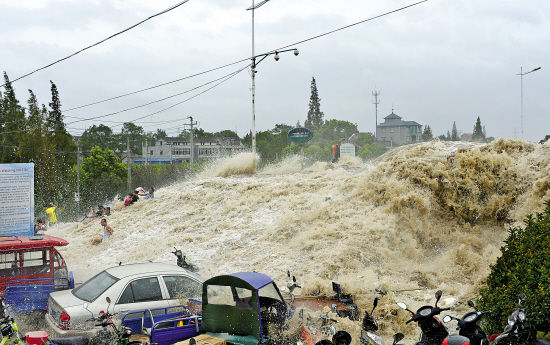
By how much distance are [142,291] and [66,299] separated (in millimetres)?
1322

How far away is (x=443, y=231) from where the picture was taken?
16578mm

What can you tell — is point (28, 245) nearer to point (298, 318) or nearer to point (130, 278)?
point (130, 278)

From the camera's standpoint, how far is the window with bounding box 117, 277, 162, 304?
8578 millimetres

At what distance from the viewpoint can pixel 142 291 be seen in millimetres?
8773

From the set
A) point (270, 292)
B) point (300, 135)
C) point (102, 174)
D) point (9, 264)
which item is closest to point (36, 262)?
point (9, 264)

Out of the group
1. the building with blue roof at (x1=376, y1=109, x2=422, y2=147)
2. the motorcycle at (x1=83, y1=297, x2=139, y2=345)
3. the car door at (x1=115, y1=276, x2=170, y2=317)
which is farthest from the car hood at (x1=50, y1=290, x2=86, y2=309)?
the building with blue roof at (x1=376, y1=109, x2=422, y2=147)

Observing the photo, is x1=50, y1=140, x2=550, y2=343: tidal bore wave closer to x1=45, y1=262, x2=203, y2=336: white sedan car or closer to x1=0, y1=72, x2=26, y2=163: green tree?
x1=45, y1=262, x2=203, y2=336: white sedan car

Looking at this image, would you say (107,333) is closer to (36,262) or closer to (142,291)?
(142,291)

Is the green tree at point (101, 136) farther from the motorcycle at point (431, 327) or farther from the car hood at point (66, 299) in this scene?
the motorcycle at point (431, 327)

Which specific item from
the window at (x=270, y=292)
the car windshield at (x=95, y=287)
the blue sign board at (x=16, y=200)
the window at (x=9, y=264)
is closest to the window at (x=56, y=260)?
the window at (x=9, y=264)

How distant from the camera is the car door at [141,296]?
8.46 meters

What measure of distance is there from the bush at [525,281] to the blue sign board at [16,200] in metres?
14.8

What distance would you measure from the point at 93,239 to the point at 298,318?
14.9m

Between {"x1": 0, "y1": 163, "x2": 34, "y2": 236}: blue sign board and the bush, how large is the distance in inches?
581
